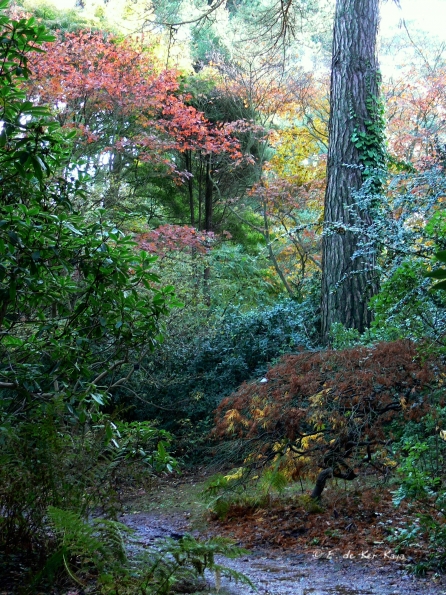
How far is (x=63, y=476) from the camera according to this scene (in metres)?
3.25

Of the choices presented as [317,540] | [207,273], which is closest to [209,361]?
[317,540]

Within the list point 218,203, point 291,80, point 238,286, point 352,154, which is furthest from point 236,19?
point 352,154

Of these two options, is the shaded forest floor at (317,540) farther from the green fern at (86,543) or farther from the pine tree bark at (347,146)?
→ the pine tree bark at (347,146)

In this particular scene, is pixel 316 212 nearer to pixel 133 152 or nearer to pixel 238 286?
pixel 238 286

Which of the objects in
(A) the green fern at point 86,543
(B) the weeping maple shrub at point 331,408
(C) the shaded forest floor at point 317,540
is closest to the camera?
(A) the green fern at point 86,543

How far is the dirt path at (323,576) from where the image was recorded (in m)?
3.76

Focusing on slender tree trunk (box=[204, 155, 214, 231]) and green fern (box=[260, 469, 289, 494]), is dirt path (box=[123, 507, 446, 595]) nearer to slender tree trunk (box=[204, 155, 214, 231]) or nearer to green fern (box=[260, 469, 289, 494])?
green fern (box=[260, 469, 289, 494])

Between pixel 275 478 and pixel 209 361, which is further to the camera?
pixel 209 361

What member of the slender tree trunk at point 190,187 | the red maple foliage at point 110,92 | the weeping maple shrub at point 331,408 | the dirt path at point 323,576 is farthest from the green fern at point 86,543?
the slender tree trunk at point 190,187

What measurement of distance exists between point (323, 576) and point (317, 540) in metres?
0.79

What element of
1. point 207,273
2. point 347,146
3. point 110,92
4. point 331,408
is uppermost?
point 110,92

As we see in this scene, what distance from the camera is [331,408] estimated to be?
205 inches

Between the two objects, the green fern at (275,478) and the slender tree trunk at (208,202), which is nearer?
the green fern at (275,478)

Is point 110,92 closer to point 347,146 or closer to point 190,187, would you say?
point 347,146
